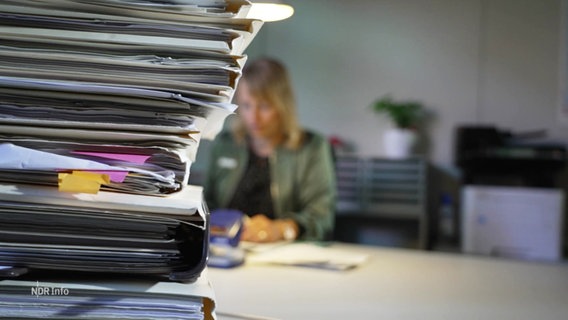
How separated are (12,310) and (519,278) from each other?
89 centimetres

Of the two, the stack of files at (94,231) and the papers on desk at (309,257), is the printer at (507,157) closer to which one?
the papers on desk at (309,257)

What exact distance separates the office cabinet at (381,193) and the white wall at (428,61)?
18.2 inches

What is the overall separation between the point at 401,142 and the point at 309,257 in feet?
8.61

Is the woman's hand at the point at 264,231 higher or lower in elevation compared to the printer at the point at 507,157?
higher

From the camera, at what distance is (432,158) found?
3.88 meters

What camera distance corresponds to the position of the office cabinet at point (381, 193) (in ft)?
11.3

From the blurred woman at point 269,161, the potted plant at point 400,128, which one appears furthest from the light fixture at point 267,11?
the potted plant at point 400,128

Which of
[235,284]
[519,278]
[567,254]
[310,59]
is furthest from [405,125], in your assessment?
[235,284]

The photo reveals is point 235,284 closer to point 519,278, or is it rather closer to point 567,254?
point 519,278

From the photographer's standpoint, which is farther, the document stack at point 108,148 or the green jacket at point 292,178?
the green jacket at point 292,178

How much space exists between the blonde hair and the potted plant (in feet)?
4.90

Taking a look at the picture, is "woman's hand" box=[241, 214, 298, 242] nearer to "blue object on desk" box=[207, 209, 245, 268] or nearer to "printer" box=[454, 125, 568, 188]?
"blue object on desk" box=[207, 209, 245, 268]

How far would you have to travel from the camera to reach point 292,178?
2.29 meters

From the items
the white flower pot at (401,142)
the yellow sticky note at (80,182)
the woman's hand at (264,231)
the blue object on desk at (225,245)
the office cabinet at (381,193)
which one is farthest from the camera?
the white flower pot at (401,142)
